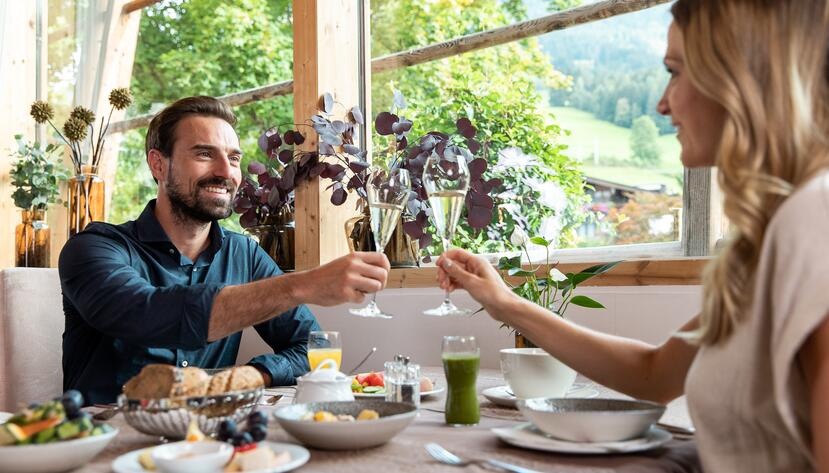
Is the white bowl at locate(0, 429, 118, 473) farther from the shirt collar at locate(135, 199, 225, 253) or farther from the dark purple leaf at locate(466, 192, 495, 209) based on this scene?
the dark purple leaf at locate(466, 192, 495, 209)

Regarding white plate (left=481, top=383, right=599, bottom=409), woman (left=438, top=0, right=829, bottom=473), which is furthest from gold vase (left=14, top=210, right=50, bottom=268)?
woman (left=438, top=0, right=829, bottom=473)

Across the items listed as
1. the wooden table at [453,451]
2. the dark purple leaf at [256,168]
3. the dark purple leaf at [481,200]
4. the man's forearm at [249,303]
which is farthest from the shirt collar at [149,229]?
the wooden table at [453,451]

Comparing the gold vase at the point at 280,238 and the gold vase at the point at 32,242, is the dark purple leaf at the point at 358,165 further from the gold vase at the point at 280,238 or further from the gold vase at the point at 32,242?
the gold vase at the point at 32,242

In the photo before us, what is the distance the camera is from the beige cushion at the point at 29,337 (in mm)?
2385

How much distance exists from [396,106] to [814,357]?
2.12 meters

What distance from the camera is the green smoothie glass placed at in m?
1.30

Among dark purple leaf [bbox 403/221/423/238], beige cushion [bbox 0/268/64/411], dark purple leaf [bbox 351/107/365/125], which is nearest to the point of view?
beige cushion [bbox 0/268/64/411]

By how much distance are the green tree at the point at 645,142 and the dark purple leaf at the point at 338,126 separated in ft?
3.06

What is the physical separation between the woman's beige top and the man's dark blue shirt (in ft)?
3.83

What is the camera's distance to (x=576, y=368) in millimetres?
1372

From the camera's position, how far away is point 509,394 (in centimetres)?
155

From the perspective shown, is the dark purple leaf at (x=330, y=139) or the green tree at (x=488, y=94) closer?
the green tree at (x=488, y=94)

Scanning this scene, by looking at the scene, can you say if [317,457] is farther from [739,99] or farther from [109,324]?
[109,324]

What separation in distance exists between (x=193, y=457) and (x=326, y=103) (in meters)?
2.11
